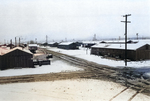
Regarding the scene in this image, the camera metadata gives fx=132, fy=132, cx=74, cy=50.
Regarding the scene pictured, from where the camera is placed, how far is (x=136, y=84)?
41.0 ft

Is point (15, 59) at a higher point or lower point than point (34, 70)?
higher

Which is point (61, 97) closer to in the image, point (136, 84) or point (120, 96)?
point (120, 96)

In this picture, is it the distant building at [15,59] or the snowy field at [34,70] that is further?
the distant building at [15,59]

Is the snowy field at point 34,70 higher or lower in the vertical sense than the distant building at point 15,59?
lower

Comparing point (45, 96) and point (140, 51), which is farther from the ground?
point (140, 51)

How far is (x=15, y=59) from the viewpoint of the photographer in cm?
1972

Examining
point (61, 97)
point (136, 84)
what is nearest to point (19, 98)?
point (61, 97)

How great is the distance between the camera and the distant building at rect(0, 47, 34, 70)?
19.0m

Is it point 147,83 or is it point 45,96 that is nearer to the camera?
point 45,96

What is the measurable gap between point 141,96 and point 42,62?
16.8 metres

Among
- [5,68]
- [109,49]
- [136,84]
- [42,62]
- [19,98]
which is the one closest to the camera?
[19,98]

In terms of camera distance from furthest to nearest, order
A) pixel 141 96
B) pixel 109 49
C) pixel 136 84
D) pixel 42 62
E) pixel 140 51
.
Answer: pixel 109 49, pixel 140 51, pixel 42 62, pixel 136 84, pixel 141 96

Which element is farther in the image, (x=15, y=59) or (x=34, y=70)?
(x=15, y=59)

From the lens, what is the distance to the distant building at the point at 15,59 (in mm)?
19000
